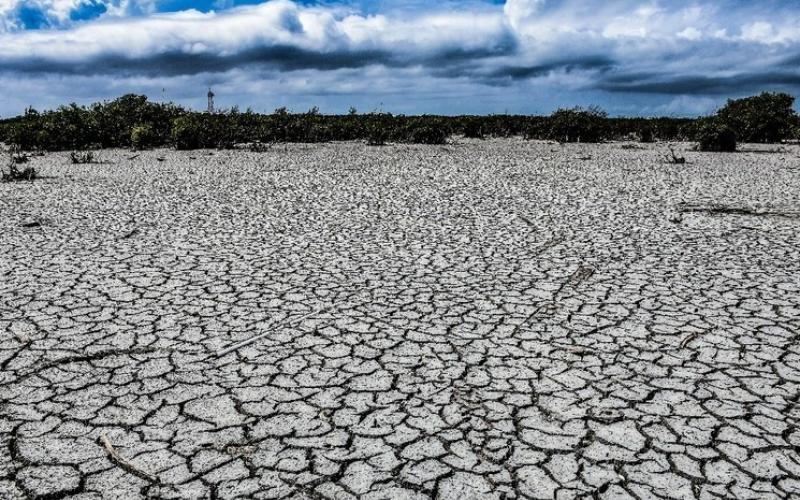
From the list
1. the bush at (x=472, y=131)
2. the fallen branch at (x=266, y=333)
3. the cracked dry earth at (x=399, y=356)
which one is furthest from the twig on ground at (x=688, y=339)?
the bush at (x=472, y=131)

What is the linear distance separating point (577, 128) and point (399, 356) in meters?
23.9

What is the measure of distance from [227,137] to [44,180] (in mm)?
9593

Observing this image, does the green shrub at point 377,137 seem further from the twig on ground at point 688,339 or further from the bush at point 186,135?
the twig on ground at point 688,339

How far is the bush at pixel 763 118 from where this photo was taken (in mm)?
24438

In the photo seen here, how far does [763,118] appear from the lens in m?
24.5

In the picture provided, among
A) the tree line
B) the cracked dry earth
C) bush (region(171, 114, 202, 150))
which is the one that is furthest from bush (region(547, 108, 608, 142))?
the cracked dry earth

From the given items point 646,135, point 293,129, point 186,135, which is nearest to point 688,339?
point 186,135

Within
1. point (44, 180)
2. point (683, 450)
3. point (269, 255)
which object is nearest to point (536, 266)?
point (269, 255)

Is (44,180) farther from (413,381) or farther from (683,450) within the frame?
(683,450)

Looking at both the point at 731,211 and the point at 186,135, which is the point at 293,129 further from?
the point at 731,211

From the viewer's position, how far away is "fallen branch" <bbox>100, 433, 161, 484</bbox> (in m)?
2.61

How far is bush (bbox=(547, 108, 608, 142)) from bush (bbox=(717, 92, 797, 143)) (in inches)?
174

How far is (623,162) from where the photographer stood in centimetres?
1698

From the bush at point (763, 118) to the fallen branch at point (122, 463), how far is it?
978 inches
